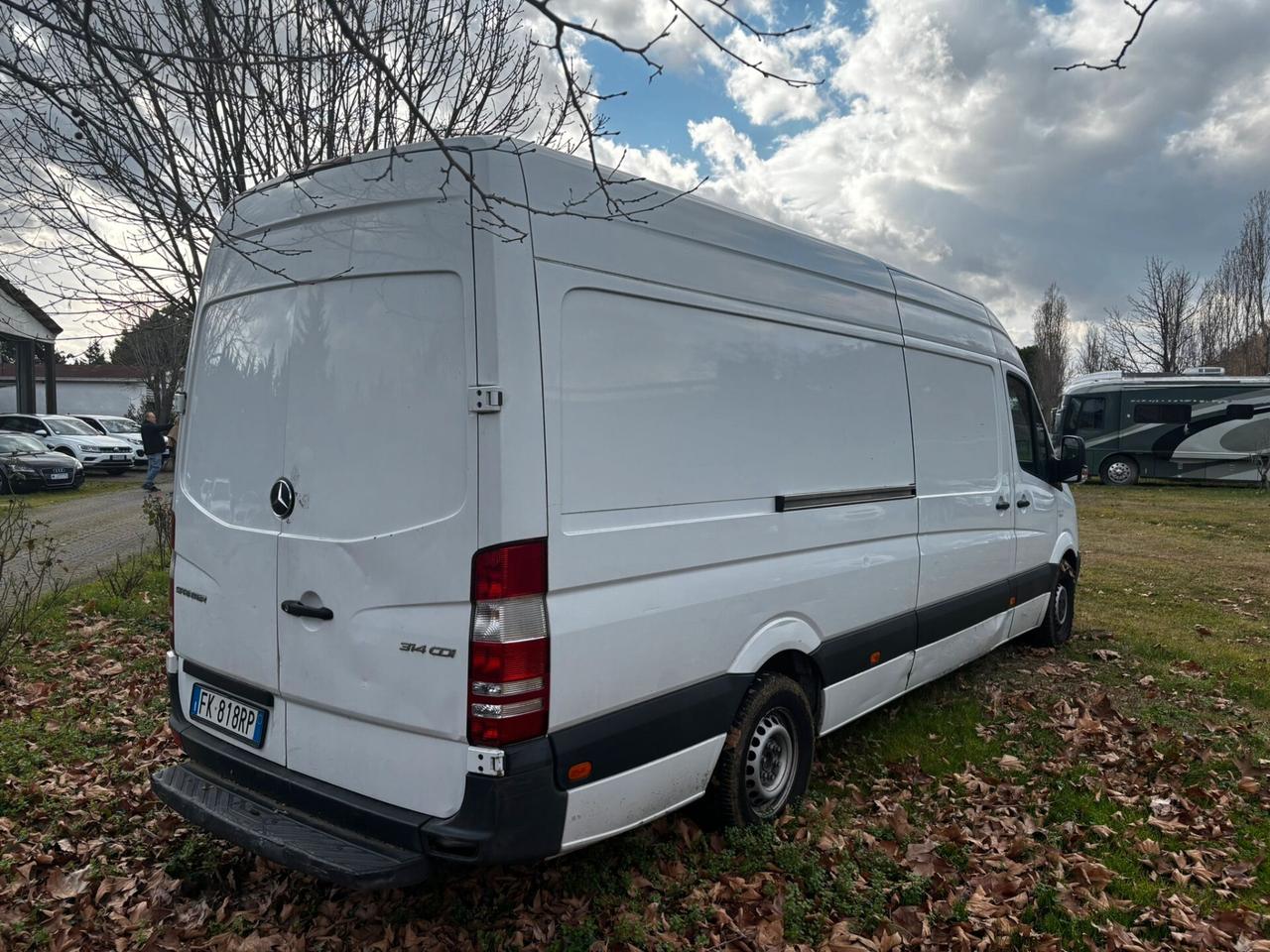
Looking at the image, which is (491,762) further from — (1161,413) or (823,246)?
(1161,413)

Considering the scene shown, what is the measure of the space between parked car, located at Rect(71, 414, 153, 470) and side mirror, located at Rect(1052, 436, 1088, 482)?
24.5 m

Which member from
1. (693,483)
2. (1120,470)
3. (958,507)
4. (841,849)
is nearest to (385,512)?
(693,483)

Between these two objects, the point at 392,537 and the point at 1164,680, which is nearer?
the point at 392,537

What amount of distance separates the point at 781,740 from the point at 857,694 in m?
0.59

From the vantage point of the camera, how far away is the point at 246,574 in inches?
126

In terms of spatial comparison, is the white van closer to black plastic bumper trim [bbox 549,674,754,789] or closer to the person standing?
black plastic bumper trim [bbox 549,674,754,789]

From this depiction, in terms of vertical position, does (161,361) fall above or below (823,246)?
above

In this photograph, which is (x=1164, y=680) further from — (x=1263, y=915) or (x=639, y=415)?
(x=639, y=415)

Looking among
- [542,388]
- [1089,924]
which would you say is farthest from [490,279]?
[1089,924]

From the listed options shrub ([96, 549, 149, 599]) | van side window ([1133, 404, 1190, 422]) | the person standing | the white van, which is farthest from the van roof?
van side window ([1133, 404, 1190, 422])

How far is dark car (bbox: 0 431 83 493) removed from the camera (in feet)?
60.7

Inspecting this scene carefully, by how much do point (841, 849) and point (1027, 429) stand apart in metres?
3.66

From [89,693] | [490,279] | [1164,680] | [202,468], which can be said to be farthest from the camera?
[1164,680]

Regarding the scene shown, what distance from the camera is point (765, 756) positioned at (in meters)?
3.78
